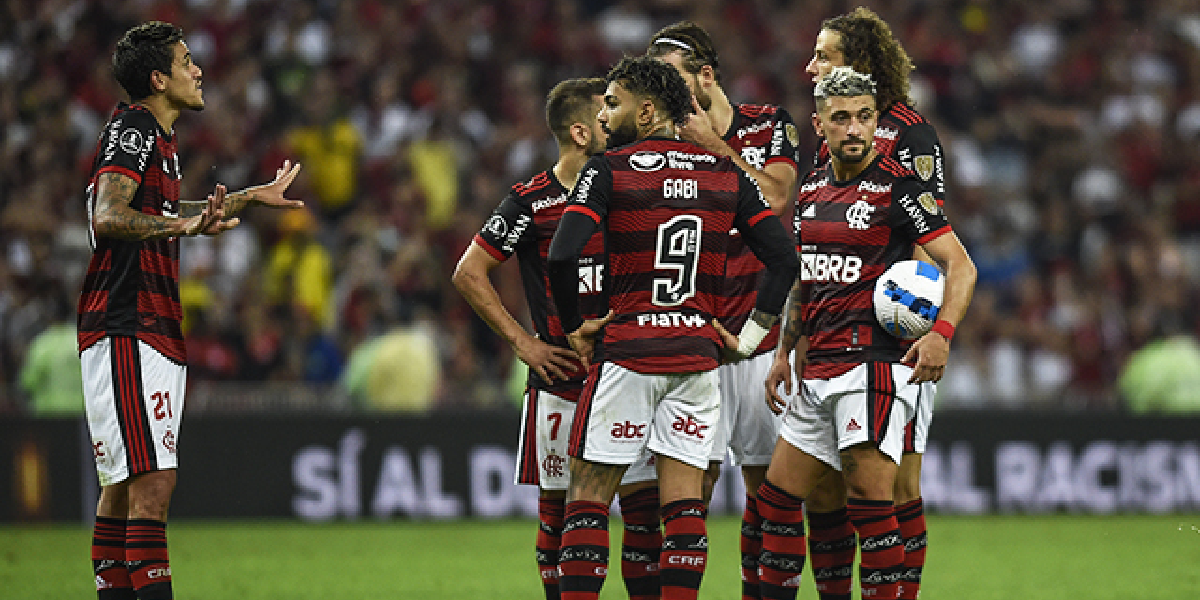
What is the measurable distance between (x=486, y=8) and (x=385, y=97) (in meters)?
2.15

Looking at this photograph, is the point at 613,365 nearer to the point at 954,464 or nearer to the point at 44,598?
the point at 44,598

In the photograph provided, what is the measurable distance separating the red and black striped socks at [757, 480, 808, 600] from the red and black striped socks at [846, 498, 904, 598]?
11.5 inches

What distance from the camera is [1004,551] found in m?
11.1

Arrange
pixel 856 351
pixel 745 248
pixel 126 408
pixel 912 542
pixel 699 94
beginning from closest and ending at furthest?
pixel 126 408 < pixel 856 351 < pixel 912 542 < pixel 699 94 < pixel 745 248

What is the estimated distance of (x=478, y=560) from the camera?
10.7 m

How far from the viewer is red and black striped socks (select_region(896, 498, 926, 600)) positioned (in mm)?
6598

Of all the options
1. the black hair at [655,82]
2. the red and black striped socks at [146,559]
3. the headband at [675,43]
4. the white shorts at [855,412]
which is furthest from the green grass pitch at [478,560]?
the black hair at [655,82]

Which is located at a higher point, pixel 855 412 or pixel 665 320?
pixel 665 320

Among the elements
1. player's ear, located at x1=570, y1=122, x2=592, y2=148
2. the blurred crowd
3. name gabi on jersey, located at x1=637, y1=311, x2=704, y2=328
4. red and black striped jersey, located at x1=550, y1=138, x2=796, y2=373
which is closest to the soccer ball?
red and black striped jersey, located at x1=550, y1=138, x2=796, y2=373

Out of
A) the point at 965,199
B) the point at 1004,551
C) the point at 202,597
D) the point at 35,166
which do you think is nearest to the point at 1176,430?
the point at 1004,551

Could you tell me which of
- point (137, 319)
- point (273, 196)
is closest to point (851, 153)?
point (273, 196)

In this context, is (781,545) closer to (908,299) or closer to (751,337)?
(751,337)

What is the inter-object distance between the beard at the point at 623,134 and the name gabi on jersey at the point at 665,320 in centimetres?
72

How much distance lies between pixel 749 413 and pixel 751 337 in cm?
95
